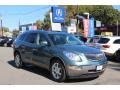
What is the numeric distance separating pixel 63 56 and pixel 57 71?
0.62 m

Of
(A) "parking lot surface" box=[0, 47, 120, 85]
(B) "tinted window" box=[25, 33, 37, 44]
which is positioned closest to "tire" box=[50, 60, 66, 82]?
(A) "parking lot surface" box=[0, 47, 120, 85]

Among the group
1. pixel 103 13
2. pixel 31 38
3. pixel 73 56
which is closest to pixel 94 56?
pixel 73 56

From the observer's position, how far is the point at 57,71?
10078mm

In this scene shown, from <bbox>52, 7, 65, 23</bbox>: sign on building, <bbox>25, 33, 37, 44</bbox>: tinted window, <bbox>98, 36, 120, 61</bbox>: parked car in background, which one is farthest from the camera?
<bbox>52, 7, 65, 23</bbox>: sign on building

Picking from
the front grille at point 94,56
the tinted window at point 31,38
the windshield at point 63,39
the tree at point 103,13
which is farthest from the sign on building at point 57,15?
the tree at point 103,13

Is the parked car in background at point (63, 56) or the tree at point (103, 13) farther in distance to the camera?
the tree at point (103, 13)

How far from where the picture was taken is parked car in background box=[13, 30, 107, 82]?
379 inches

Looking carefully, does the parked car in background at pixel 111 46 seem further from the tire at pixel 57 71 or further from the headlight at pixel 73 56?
the headlight at pixel 73 56

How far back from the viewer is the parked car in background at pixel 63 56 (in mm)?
9625

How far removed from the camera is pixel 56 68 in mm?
10125

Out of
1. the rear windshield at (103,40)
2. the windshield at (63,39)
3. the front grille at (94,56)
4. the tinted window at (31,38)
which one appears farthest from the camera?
the rear windshield at (103,40)

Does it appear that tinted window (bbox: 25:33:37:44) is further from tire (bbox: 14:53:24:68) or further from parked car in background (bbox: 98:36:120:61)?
parked car in background (bbox: 98:36:120:61)
